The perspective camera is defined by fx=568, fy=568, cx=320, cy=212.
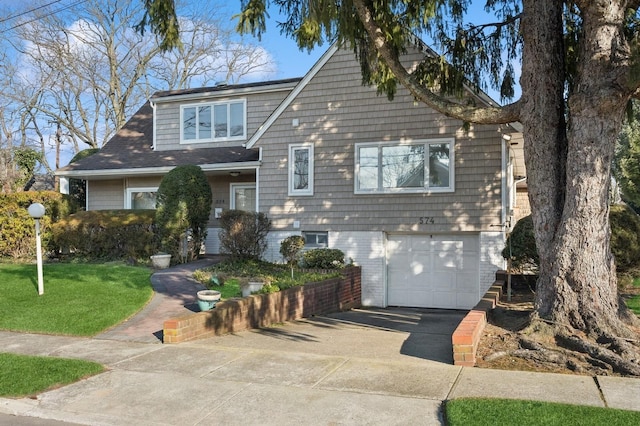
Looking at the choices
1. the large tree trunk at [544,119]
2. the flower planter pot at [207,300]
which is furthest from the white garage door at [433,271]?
the flower planter pot at [207,300]

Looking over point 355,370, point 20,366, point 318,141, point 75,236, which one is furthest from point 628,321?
point 75,236

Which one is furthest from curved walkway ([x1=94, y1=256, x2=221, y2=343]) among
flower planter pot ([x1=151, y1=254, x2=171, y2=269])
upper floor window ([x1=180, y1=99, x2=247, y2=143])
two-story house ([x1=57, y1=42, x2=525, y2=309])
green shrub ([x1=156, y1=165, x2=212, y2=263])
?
upper floor window ([x1=180, y1=99, x2=247, y2=143])

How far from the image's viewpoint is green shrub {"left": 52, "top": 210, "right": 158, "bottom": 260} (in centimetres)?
1683

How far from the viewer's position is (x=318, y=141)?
16.4 meters

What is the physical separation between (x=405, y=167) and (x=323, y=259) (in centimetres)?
337

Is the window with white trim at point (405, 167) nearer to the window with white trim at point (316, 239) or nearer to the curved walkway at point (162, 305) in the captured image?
the window with white trim at point (316, 239)

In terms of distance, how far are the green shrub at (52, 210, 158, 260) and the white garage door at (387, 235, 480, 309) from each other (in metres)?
7.08

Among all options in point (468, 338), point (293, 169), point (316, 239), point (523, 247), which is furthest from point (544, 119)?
point (293, 169)

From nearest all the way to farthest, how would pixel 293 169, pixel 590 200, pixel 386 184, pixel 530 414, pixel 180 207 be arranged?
pixel 530 414
pixel 590 200
pixel 386 184
pixel 180 207
pixel 293 169

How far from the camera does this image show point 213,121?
20062 mm

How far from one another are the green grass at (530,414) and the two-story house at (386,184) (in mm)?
9391

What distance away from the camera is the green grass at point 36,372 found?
266 inches

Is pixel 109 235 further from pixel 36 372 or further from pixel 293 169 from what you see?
pixel 36 372

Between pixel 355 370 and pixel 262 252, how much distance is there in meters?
9.22
